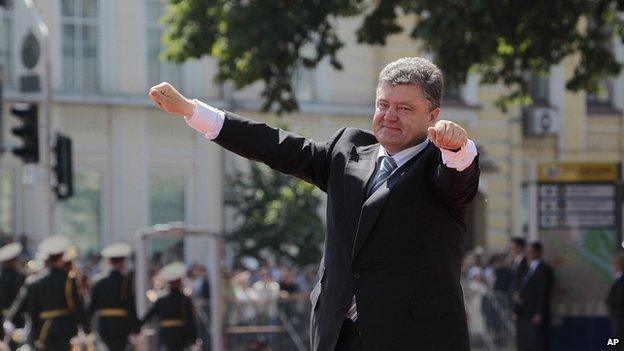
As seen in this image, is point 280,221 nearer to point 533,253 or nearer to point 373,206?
point 533,253

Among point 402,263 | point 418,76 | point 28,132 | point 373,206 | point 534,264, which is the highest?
Answer: point 28,132

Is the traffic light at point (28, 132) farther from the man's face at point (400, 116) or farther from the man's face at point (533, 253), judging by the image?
the man's face at point (400, 116)

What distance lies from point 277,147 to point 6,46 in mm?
29438

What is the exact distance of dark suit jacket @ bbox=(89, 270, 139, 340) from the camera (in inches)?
804

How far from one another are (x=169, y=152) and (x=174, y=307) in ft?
56.9

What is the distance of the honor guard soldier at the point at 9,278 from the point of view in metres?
21.5

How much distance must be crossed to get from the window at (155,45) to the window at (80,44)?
1.33 m

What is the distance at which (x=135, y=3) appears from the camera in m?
37.2

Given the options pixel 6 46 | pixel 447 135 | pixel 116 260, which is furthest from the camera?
pixel 6 46

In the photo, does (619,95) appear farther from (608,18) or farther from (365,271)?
(365,271)

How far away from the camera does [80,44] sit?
120 feet

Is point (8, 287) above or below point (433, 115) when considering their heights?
below

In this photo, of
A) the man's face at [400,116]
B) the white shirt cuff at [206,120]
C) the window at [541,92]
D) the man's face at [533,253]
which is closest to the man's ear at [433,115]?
the man's face at [400,116]

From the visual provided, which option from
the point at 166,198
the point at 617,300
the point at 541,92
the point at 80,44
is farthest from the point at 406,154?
the point at 541,92
